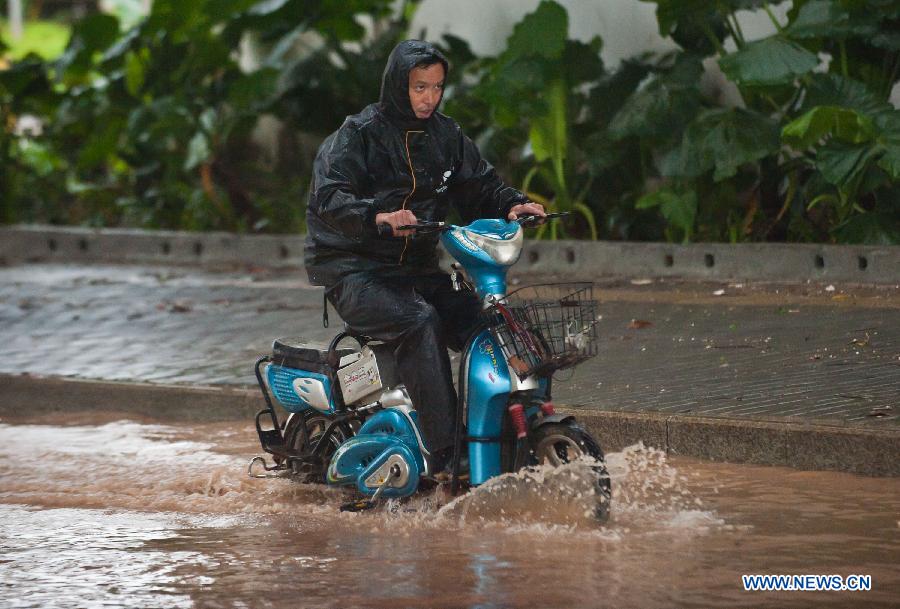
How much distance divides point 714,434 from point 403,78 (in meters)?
2.21

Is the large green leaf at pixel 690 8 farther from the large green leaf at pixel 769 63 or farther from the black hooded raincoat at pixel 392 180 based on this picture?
the black hooded raincoat at pixel 392 180

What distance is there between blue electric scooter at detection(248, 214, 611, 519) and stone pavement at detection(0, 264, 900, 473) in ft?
3.52

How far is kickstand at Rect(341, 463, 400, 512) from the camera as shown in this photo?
5.79 meters

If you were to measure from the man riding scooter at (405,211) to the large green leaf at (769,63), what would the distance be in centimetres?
556

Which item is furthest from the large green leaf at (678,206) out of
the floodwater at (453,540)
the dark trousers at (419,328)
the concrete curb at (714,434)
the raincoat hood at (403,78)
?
the raincoat hood at (403,78)

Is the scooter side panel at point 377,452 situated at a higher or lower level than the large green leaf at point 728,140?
lower

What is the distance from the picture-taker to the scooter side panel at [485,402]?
5.53 metres

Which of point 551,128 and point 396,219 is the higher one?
point 551,128

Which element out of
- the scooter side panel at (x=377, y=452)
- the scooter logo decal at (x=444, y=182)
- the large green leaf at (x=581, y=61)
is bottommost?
the scooter side panel at (x=377, y=452)

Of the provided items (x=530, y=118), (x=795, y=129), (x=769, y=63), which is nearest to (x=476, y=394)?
(x=795, y=129)

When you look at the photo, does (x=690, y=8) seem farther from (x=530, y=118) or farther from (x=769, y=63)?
(x=530, y=118)

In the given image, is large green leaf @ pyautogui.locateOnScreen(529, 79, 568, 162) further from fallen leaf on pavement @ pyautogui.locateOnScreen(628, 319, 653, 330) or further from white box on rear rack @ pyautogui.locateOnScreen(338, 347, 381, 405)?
white box on rear rack @ pyautogui.locateOnScreen(338, 347, 381, 405)

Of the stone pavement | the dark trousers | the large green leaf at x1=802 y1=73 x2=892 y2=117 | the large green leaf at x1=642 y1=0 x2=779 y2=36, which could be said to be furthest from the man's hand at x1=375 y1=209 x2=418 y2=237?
the large green leaf at x1=642 y1=0 x2=779 y2=36

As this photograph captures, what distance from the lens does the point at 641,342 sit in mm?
9141
